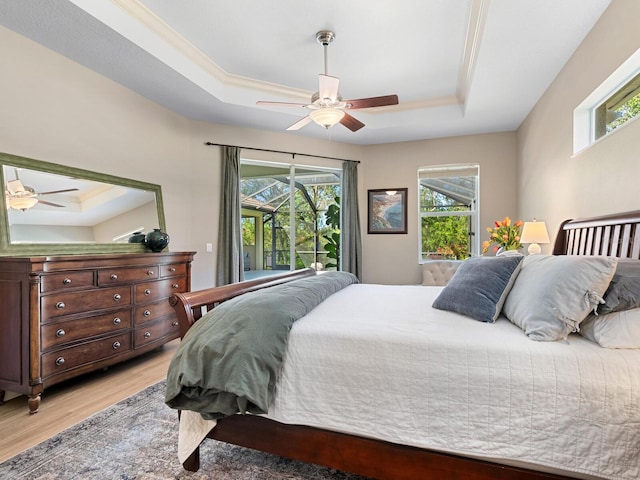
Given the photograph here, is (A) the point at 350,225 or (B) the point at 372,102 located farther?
(A) the point at 350,225

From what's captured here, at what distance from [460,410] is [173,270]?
3.00 metres

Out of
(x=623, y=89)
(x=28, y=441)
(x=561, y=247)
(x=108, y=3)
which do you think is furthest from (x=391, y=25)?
(x=28, y=441)

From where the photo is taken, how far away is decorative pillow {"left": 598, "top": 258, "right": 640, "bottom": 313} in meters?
1.31

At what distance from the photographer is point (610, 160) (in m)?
2.37

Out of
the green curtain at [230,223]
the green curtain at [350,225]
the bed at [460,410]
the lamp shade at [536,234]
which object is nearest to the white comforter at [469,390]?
the bed at [460,410]

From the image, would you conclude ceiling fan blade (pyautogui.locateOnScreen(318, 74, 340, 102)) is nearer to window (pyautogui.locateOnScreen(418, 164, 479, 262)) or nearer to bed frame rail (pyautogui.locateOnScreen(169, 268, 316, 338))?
bed frame rail (pyautogui.locateOnScreen(169, 268, 316, 338))

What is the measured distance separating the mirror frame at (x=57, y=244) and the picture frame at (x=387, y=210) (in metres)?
2.99

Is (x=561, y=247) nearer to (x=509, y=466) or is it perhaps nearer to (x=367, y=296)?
(x=367, y=296)

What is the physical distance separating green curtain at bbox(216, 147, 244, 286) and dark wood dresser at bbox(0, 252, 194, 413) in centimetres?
117

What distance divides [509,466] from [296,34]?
329cm

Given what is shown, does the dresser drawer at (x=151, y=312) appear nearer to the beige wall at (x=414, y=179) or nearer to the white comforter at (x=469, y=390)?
the white comforter at (x=469, y=390)

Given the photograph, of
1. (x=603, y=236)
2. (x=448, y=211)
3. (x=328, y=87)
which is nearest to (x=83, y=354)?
(x=328, y=87)

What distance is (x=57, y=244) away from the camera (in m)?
2.84

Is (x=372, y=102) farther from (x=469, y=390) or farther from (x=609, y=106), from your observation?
(x=469, y=390)
